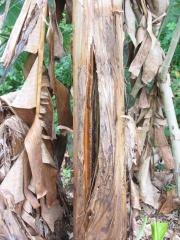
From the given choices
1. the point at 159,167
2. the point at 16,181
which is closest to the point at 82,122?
the point at 16,181

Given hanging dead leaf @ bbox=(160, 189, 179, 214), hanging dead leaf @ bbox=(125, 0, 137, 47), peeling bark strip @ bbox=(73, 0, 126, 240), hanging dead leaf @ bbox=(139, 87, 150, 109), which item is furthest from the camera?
hanging dead leaf @ bbox=(160, 189, 179, 214)

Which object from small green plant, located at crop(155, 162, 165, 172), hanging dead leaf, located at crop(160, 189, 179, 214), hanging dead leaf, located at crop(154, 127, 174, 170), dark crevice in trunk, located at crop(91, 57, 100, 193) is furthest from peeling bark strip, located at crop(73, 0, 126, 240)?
small green plant, located at crop(155, 162, 165, 172)

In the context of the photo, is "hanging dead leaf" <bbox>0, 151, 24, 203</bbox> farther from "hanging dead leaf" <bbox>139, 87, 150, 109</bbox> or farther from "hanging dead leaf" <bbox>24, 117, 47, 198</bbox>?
"hanging dead leaf" <bbox>139, 87, 150, 109</bbox>

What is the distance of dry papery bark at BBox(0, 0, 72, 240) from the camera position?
1174 mm

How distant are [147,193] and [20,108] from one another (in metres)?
0.67

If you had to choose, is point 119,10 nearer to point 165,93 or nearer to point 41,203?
point 165,93

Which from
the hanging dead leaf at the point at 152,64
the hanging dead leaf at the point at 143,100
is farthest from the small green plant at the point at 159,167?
the hanging dead leaf at the point at 152,64

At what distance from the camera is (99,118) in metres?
1.14

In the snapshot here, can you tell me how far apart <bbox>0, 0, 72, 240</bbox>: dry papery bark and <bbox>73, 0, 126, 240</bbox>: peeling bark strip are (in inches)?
4.7

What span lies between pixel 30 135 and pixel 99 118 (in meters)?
0.22

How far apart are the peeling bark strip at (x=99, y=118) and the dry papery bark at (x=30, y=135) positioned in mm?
121

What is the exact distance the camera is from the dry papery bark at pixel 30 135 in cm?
117

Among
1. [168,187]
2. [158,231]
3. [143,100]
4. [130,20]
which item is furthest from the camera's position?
[168,187]

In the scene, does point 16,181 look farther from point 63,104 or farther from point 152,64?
point 152,64
